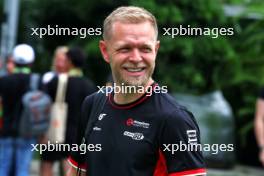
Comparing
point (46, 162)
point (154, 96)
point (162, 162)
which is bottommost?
point (162, 162)

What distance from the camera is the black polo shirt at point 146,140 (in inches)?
114

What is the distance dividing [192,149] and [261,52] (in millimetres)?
10483

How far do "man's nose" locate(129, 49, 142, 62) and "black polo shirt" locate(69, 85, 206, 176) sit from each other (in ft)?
0.58

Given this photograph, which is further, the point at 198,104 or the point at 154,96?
the point at 198,104

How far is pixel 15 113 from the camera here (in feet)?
22.9

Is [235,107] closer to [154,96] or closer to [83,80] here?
[83,80]

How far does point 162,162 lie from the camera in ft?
9.68

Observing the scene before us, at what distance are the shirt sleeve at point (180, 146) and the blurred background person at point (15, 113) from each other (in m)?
4.19

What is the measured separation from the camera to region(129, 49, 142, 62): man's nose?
2990mm

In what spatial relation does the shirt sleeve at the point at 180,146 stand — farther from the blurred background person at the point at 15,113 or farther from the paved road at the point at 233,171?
the paved road at the point at 233,171

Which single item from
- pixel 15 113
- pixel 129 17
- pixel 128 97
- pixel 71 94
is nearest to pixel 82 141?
pixel 128 97

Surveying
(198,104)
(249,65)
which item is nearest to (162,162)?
(198,104)

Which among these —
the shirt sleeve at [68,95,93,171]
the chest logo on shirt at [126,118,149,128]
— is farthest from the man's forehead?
the shirt sleeve at [68,95,93,171]

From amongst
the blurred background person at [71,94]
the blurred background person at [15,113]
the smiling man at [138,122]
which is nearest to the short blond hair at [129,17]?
the smiling man at [138,122]
